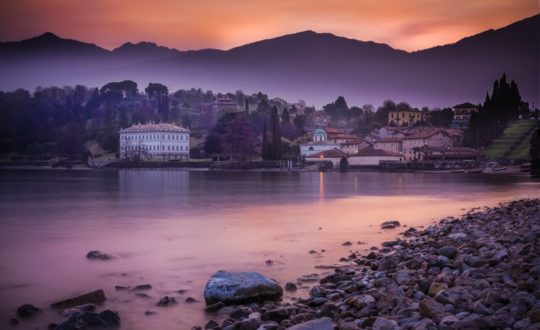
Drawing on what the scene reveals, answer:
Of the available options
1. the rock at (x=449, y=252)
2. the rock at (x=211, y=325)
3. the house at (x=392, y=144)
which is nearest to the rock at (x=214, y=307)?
the rock at (x=211, y=325)

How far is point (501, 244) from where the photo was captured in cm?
1246

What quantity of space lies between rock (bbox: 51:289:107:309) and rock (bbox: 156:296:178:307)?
115 centimetres

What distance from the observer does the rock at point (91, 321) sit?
9.00 meters

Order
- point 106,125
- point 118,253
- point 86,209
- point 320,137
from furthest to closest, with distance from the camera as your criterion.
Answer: point 106,125
point 320,137
point 86,209
point 118,253

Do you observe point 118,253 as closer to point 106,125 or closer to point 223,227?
point 223,227

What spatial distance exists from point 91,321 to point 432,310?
5.30 m

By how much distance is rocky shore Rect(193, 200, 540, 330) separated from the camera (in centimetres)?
718

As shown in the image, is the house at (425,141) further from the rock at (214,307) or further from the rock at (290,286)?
the rock at (214,307)

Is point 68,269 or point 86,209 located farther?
point 86,209

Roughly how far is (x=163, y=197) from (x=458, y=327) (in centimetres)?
3703

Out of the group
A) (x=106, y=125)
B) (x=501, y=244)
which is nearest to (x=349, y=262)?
(x=501, y=244)

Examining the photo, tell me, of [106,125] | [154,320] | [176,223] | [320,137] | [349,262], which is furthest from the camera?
[106,125]

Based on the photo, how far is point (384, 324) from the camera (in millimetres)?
7215

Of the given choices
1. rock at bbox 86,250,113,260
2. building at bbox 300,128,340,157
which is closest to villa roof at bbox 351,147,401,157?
building at bbox 300,128,340,157
